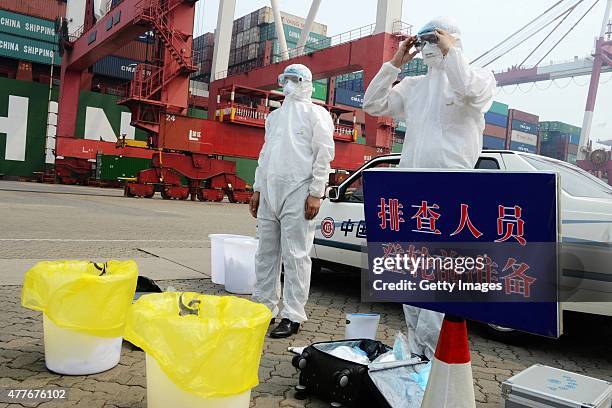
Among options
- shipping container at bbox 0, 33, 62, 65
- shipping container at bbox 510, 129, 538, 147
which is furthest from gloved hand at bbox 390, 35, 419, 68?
shipping container at bbox 510, 129, 538, 147

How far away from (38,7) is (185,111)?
1832cm

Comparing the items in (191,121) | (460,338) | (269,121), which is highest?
(191,121)

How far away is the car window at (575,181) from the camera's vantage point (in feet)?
11.9

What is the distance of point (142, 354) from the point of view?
2.95 meters

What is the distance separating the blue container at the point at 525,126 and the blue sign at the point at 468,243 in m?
60.8

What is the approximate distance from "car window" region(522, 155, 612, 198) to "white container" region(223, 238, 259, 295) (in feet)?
8.45

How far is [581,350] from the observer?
3924 mm

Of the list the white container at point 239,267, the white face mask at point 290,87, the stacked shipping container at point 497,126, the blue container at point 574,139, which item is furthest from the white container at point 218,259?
the blue container at point 574,139

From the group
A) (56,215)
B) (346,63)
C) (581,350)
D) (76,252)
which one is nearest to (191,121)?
(346,63)

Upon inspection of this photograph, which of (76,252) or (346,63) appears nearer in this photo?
(76,252)

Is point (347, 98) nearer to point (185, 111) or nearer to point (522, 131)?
point (185, 111)

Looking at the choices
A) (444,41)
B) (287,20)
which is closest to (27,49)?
(287,20)

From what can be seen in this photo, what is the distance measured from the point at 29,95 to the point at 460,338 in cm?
3139

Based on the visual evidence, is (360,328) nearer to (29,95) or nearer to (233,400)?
(233,400)
